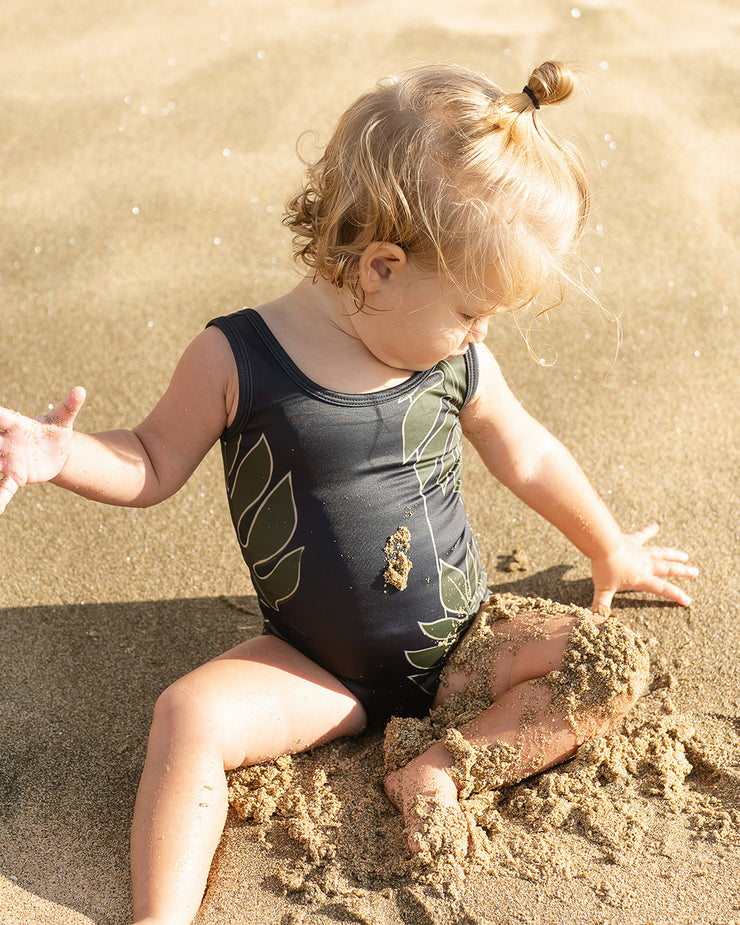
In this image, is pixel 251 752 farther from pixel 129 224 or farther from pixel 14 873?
pixel 129 224

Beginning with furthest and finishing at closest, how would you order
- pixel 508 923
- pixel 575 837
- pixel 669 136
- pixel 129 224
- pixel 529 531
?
pixel 669 136, pixel 129 224, pixel 529 531, pixel 575 837, pixel 508 923

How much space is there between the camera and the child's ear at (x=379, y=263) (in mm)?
1543

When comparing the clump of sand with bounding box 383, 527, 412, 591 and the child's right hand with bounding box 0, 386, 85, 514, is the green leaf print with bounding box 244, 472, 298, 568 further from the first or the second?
the child's right hand with bounding box 0, 386, 85, 514

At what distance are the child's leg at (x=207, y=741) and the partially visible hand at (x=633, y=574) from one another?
2.02 ft

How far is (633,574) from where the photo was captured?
2088 millimetres

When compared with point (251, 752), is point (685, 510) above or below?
below

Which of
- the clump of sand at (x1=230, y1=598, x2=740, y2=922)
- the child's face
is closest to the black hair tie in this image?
the child's face

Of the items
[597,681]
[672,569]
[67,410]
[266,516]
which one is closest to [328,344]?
[266,516]

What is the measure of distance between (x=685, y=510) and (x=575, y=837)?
38.8 inches

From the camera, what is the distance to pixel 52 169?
3.12m

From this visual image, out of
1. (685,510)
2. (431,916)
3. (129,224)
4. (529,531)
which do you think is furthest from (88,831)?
(129,224)

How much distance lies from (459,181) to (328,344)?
14.3 inches

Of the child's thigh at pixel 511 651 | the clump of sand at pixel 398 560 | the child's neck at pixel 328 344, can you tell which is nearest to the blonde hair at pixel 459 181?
the child's neck at pixel 328 344

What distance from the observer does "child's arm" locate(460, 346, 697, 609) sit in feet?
6.28
